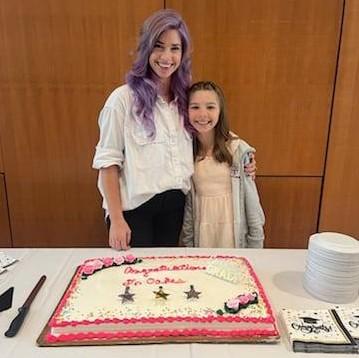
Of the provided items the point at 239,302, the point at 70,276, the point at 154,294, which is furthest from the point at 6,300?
the point at 239,302

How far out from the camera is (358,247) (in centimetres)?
105

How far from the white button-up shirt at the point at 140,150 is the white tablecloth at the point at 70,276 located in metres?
0.28

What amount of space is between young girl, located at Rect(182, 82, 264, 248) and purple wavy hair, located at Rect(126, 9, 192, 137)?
5 cm

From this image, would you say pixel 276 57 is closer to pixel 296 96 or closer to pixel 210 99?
pixel 296 96

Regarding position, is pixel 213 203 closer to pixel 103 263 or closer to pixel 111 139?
pixel 111 139

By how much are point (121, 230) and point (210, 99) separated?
614 mm

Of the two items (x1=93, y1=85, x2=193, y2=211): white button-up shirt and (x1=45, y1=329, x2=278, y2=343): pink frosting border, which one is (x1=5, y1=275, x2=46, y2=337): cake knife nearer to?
→ (x1=45, y1=329, x2=278, y2=343): pink frosting border

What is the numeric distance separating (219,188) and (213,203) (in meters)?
0.07

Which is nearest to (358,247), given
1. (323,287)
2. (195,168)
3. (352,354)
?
(323,287)

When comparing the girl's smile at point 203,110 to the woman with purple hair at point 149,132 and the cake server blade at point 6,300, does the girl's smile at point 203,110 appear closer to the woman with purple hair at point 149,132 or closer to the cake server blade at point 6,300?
the woman with purple hair at point 149,132

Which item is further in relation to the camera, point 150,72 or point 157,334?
point 150,72

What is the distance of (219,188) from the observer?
165 cm

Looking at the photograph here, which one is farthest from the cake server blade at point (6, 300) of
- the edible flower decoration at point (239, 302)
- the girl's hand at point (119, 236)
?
the edible flower decoration at point (239, 302)

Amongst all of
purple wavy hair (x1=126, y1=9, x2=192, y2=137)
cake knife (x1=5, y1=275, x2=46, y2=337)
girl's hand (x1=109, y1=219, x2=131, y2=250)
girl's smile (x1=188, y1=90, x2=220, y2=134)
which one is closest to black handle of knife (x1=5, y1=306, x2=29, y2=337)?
cake knife (x1=5, y1=275, x2=46, y2=337)
